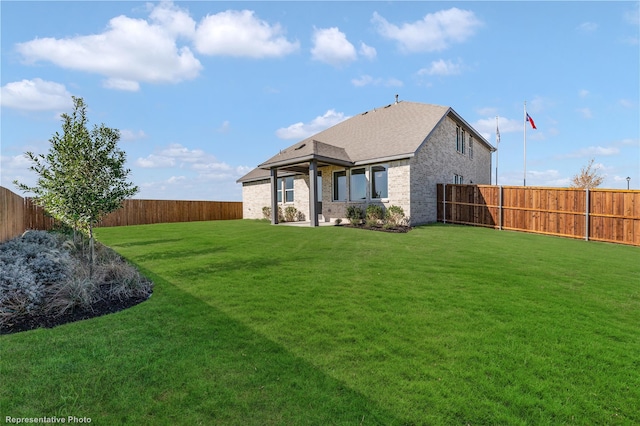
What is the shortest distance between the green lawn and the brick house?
933 centimetres

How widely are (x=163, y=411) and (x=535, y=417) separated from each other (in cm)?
307

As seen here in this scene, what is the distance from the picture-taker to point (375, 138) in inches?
699

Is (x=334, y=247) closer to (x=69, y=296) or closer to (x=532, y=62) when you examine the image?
(x=69, y=296)

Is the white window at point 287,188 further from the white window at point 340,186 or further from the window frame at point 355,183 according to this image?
the window frame at point 355,183

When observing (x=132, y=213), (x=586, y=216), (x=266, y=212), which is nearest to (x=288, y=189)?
(x=266, y=212)

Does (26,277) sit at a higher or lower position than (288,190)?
lower

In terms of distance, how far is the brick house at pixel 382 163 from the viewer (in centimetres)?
1514

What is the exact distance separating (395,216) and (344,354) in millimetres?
11867

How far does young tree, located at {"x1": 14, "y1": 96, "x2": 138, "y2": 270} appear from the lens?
577 centimetres

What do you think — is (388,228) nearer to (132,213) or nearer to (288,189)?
(288,189)

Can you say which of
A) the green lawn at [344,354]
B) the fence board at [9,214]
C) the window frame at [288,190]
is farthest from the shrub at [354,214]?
the fence board at [9,214]

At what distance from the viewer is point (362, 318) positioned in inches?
162

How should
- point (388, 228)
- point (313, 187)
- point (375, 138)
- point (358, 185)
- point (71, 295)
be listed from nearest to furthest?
point (71, 295) < point (388, 228) < point (313, 187) < point (358, 185) < point (375, 138)

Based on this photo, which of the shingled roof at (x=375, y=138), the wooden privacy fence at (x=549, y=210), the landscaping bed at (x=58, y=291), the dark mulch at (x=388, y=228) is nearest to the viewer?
the landscaping bed at (x=58, y=291)
